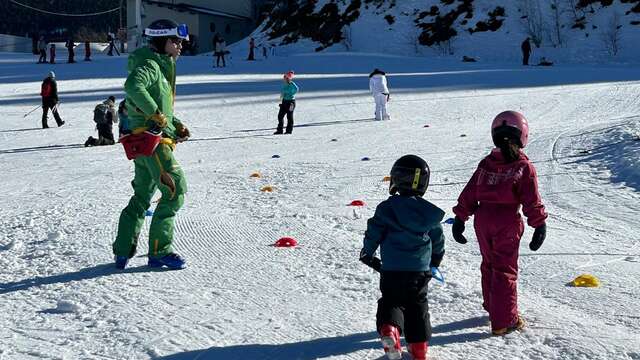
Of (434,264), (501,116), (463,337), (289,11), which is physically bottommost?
(463,337)

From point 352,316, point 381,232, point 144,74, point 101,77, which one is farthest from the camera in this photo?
point 101,77

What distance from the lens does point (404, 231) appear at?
427 cm

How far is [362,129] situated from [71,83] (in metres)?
14.8

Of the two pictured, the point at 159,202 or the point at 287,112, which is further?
the point at 287,112

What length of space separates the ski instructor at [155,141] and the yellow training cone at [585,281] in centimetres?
298

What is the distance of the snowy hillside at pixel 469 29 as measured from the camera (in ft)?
145

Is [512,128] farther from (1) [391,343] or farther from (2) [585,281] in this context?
(2) [585,281]

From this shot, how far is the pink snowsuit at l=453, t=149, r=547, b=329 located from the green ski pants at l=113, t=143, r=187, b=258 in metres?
2.34

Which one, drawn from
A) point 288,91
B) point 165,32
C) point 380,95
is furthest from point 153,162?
point 380,95

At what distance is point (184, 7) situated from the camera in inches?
2287

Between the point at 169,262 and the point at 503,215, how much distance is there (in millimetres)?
2746

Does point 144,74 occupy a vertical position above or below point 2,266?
above

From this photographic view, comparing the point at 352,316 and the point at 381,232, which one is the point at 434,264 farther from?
the point at 352,316

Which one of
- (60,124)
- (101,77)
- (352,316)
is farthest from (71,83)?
(352,316)
